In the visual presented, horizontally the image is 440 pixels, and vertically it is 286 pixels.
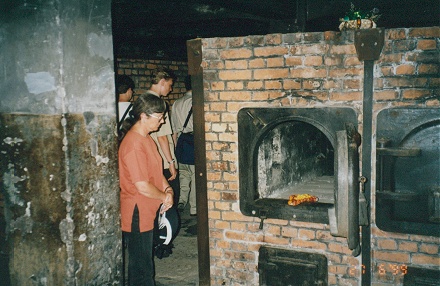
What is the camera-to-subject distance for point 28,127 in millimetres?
2277

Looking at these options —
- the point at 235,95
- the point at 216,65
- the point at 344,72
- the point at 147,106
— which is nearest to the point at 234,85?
the point at 235,95

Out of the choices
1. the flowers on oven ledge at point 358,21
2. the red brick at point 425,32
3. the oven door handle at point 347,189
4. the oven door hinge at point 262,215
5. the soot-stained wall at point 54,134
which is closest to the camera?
the soot-stained wall at point 54,134

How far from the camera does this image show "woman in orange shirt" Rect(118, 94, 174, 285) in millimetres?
2938

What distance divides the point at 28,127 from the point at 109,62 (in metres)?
0.67

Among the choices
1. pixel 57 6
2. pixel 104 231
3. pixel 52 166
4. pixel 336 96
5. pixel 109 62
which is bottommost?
pixel 104 231

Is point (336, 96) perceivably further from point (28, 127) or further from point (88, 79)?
point (28, 127)

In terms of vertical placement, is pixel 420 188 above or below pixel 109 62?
below

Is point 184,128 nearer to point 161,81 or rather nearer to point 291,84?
point 161,81

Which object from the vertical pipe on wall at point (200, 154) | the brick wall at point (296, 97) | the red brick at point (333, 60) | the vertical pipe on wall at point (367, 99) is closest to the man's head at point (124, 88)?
the vertical pipe on wall at point (200, 154)

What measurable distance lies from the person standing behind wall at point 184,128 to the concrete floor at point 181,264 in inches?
29.3

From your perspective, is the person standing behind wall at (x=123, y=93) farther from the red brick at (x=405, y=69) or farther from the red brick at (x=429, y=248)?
the red brick at (x=429, y=248)

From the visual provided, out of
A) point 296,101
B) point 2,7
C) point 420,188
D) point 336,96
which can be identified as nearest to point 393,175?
point 420,188

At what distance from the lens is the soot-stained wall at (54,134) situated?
87.5 inches

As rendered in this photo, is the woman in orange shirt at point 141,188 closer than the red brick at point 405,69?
No
